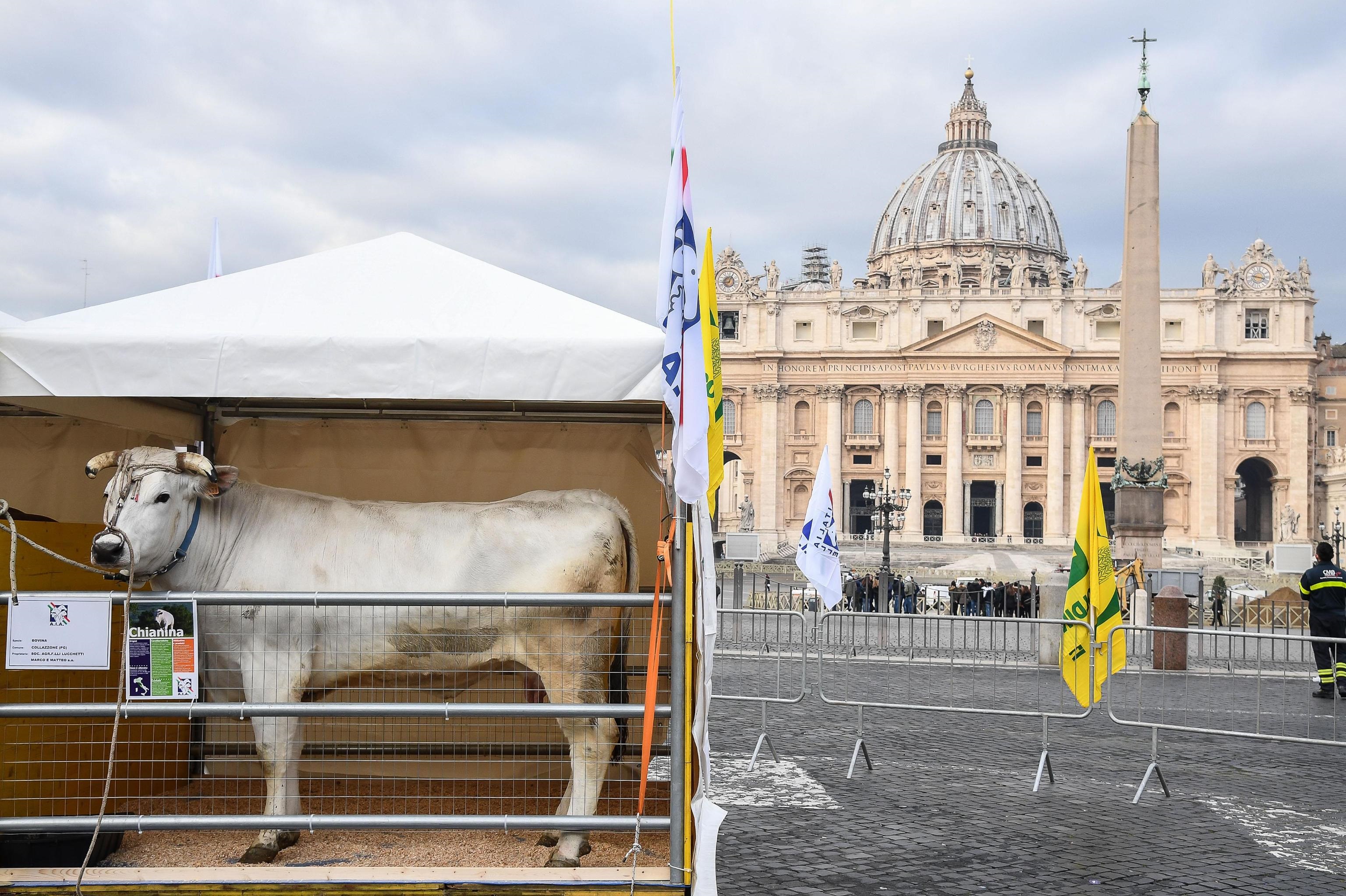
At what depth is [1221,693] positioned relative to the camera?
11.8m

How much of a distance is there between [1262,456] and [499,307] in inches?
3068

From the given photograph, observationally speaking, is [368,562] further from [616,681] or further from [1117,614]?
[1117,614]

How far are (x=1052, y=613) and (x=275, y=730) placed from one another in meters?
14.4

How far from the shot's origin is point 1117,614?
831cm

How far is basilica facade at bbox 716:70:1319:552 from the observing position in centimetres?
7162

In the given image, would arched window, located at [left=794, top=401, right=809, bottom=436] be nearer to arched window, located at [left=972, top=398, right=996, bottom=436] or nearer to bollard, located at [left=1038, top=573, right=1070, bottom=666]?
arched window, located at [left=972, top=398, right=996, bottom=436]

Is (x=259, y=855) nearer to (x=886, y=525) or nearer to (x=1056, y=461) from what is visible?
(x=886, y=525)

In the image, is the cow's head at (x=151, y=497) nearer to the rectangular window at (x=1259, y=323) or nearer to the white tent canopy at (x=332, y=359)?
the white tent canopy at (x=332, y=359)

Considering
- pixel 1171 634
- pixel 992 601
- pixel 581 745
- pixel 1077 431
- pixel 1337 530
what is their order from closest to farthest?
pixel 581 745, pixel 1171 634, pixel 992 601, pixel 1337 530, pixel 1077 431

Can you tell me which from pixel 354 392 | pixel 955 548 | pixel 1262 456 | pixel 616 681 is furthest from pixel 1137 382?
pixel 1262 456

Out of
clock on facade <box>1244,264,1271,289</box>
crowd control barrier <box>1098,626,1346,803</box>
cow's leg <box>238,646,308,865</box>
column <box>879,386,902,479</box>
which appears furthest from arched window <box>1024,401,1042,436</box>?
cow's leg <box>238,646,308,865</box>

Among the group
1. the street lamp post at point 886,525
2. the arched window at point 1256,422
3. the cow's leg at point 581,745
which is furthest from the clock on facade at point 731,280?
the cow's leg at point 581,745

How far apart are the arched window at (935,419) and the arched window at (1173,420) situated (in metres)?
13.6

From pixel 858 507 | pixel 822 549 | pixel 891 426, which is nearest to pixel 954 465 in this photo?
pixel 891 426
